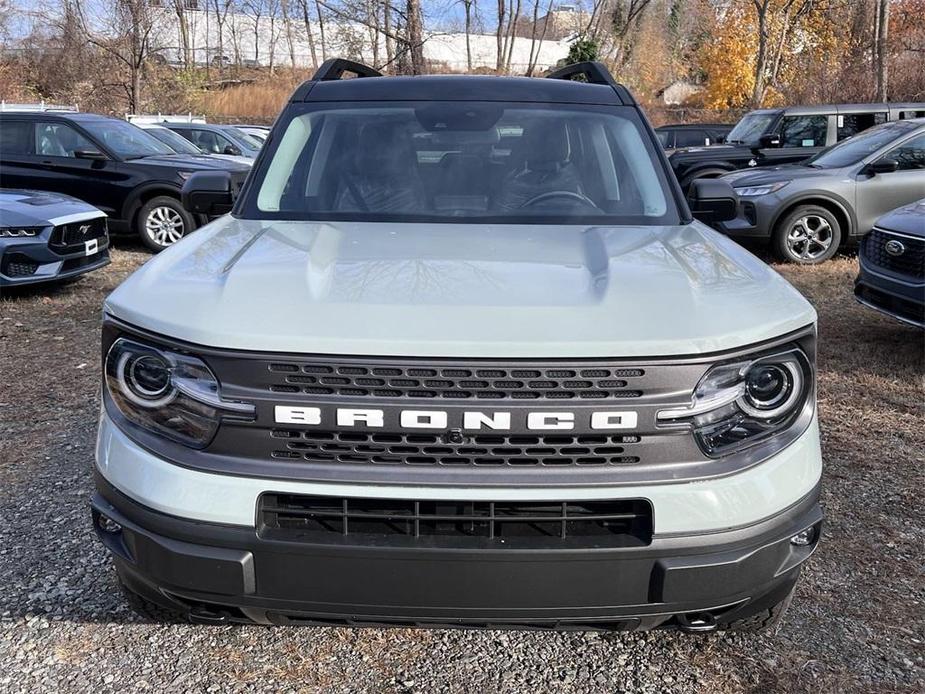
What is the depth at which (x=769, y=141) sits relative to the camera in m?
12.4

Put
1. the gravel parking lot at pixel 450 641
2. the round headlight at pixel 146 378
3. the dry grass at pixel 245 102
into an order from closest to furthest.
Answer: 1. the round headlight at pixel 146 378
2. the gravel parking lot at pixel 450 641
3. the dry grass at pixel 245 102

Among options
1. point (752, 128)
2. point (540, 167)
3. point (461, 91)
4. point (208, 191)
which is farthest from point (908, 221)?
point (752, 128)

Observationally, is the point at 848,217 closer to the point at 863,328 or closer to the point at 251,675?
the point at 863,328

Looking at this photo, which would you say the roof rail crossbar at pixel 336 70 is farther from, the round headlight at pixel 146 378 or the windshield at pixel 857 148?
the windshield at pixel 857 148

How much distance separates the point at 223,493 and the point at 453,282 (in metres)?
0.78

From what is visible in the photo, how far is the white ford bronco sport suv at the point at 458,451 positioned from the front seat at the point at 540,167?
3.59 ft

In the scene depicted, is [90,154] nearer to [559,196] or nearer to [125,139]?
[125,139]

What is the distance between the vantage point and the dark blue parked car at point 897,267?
A: 5.59 meters

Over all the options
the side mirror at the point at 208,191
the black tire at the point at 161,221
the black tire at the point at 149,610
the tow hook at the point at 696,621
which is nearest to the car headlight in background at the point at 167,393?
the black tire at the point at 149,610

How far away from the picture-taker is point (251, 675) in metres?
2.47

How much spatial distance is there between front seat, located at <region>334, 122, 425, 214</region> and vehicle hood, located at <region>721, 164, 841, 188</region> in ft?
22.9

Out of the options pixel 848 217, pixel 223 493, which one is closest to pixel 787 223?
pixel 848 217

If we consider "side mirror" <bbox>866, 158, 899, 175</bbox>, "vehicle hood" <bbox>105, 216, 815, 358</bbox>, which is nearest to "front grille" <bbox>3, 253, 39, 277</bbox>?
"vehicle hood" <bbox>105, 216, 815, 358</bbox>

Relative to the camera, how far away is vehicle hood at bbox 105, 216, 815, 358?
74.3 inches
